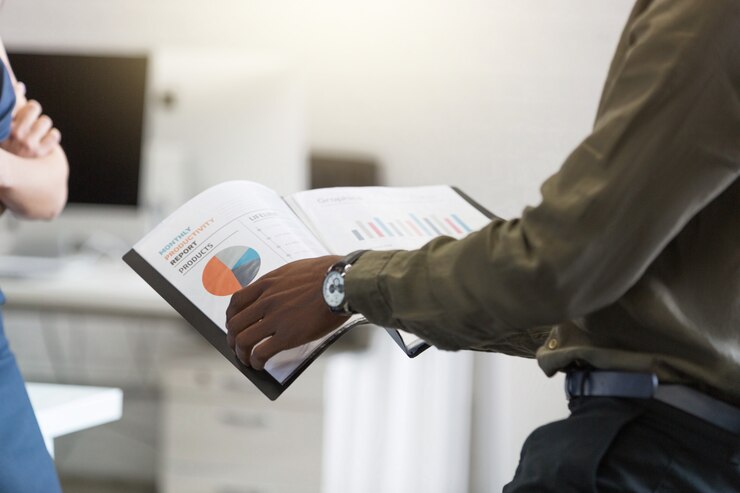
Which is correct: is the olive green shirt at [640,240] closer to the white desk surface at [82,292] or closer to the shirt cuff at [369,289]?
the shirt cuff at [369,289]

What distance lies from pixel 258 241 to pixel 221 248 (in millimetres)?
39

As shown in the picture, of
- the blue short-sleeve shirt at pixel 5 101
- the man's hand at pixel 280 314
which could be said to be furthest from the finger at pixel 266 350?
the blue short-sleeve shirt at pixel 5 101

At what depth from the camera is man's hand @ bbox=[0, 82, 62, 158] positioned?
5.09ft

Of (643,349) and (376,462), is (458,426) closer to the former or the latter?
(376,462)

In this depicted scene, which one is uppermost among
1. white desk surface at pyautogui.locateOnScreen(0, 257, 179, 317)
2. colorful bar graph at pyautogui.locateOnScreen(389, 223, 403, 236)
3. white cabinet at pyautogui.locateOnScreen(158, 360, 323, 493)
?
colorful bar graph at pyautogui.locateOnScreen(389, 223, 403, 236)

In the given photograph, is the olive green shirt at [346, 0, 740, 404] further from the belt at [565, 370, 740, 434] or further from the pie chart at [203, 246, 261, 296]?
the pie chart at [203, 246, 261, 296]

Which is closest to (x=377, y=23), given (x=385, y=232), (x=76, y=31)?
(x=76, y=31)

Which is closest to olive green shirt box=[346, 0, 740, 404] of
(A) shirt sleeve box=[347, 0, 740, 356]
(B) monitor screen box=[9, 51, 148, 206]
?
(A) shirt sleeve box=[347, 0, 740, 356]

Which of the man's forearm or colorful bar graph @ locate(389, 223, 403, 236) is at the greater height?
colorful bar graph @ locate(389, 223, 403, 236)

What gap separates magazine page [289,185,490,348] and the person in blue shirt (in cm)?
49

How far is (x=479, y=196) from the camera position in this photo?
3.27 m

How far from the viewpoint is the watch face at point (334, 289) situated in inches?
34.0

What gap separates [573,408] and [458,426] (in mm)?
2415

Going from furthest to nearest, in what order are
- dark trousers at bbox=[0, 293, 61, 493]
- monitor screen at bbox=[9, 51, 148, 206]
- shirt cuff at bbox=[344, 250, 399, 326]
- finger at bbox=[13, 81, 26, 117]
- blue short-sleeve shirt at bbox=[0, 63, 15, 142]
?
monitor screen at bbox=[9, 51, 148, 206] → finger at bbox=[13, 81, 26, 117] → blue short-sleeve shirt at bbox=[0, 63, 15, 142] → dark trousers at bbox=[0, 293, 61, 493] → shirt cuff at bbox=[344, 250, 399, 326]
